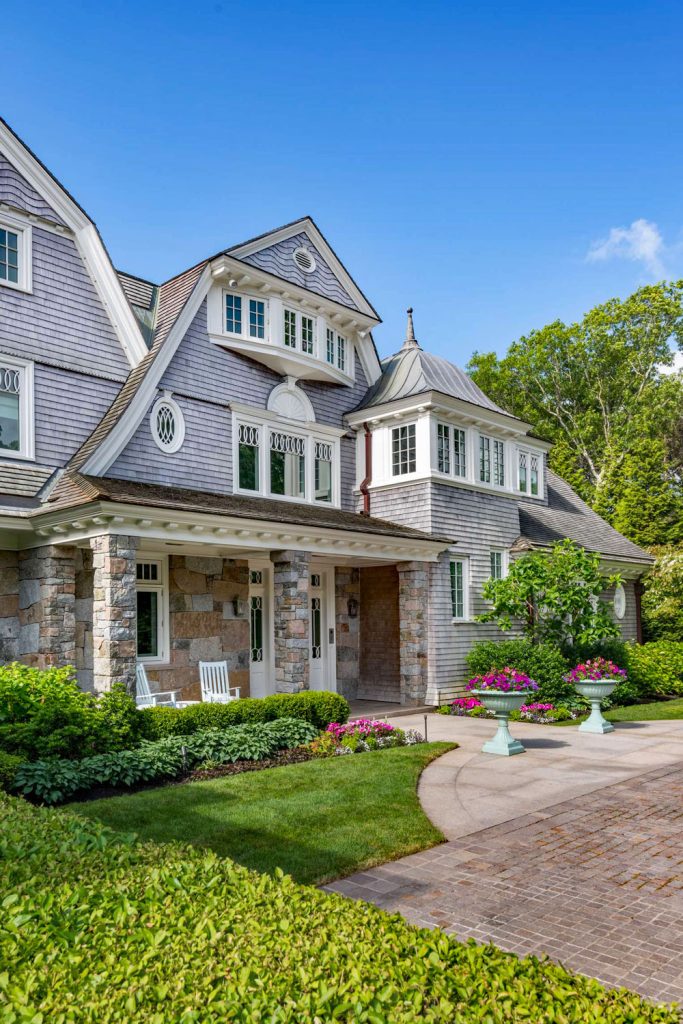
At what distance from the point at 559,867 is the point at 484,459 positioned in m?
12.7

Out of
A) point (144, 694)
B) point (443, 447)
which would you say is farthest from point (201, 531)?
A: point (443, 447)

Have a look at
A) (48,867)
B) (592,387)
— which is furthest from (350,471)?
(592,387)

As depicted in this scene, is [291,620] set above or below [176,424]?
below

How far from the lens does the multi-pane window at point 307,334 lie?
1620 centimetres

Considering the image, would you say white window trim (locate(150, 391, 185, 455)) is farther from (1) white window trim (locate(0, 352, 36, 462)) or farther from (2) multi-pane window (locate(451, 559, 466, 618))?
(2) multi-pane window (locate(451, 559, 466, 618))

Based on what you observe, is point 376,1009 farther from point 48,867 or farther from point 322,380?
point 322,380

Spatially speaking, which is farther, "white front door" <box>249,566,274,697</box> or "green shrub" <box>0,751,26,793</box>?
"white front door" <box>249,566,274,697</box>

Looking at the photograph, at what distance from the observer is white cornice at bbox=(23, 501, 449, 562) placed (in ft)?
34.1

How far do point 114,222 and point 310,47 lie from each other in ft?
16.7

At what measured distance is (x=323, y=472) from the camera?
1689 centimetres

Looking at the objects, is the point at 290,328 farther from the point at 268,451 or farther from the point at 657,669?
the point at 657,669

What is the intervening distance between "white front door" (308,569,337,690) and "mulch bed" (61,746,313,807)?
5857 millimetres

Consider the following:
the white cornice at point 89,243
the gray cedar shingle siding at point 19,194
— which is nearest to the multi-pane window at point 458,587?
the white cornice at point 89,243

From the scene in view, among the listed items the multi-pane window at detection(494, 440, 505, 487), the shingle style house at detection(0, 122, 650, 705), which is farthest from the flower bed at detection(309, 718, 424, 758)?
the multi-pane window at detection(494, 440, 505, 487)
